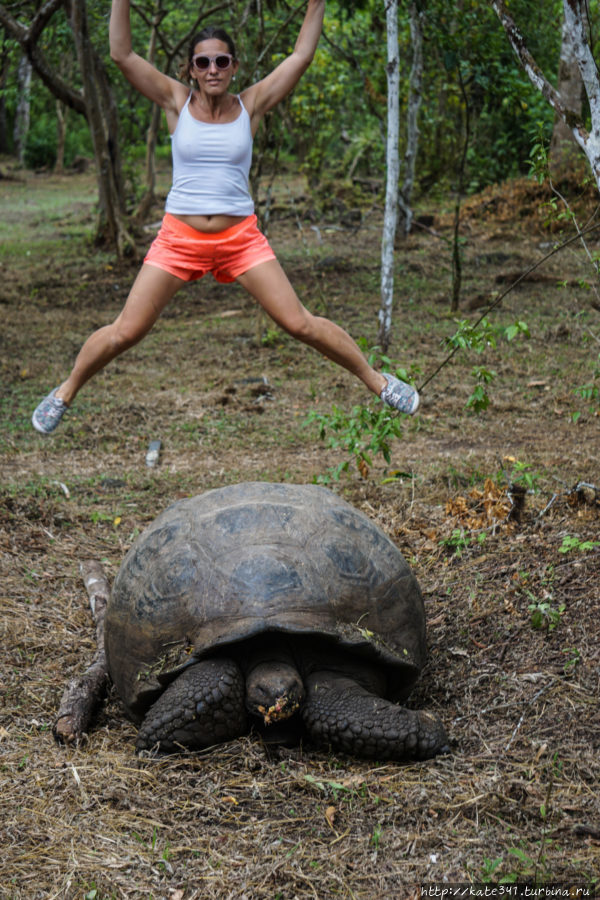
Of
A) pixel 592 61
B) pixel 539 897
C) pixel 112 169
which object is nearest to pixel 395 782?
pixel 539 897

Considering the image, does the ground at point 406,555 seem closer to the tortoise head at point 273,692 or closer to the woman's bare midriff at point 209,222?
the tortoise head at point 273,692

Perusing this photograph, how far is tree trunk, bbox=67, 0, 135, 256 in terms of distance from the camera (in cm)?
1538

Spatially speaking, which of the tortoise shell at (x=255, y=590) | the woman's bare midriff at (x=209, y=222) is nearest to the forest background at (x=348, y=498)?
the tortoise shell at (x=255, y=590)

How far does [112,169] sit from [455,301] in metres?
8.27

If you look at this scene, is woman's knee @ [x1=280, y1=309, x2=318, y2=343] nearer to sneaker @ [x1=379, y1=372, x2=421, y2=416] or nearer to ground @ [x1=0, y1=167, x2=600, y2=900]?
sneaker @ [x1=379, y1=372, x2=421, y2=416]

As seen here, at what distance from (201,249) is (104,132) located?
13.2 meters

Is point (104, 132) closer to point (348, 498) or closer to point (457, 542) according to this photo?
point (348, 498)

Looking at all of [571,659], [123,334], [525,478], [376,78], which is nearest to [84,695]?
[123,334]

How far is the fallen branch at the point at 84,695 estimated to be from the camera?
3.93 meters

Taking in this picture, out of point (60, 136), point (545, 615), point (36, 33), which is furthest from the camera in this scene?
point (60, 136)

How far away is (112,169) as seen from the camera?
1686cm

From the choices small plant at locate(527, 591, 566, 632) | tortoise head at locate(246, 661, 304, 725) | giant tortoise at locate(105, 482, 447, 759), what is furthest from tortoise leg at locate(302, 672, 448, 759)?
small plant at locate(527, 591, 566, 632)

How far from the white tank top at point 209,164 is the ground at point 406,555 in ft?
7.50

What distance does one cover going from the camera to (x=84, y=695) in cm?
418
